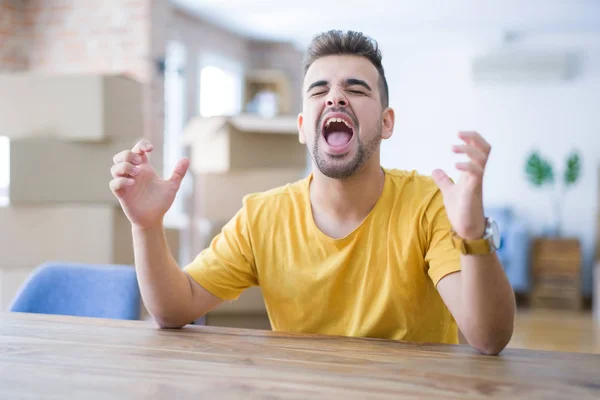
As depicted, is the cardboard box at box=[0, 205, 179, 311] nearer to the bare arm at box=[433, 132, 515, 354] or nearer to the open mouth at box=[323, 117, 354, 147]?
the open mouth at box=[323, 117, 354, 147]

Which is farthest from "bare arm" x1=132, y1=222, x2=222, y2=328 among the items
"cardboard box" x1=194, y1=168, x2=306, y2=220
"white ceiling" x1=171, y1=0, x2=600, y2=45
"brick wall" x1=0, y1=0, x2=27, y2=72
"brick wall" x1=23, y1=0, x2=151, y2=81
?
"white ceiling" x1=171, y1=0, x2=600, y2=45

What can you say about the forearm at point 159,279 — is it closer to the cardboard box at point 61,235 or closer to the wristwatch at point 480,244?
the wristwatch at point 480,244

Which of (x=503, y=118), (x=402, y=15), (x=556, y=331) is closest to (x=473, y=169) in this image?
(x=556, y=331)

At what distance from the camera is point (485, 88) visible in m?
6.22

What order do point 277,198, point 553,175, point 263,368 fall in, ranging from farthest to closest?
1. point 553,175
2. point 277,198
3. point 263,368

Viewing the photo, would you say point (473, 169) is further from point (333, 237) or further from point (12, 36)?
point (12, 36)

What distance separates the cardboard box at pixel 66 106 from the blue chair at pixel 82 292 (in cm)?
82

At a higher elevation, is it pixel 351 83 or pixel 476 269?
pixel 351 83

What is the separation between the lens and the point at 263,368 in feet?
2.92

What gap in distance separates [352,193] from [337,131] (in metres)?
0.14

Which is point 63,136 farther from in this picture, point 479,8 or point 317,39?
point 479,8

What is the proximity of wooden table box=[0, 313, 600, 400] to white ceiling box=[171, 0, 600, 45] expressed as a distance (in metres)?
4.42

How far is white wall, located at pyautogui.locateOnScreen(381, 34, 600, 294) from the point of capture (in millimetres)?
5914

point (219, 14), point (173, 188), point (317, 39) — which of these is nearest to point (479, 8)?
point (219, 14)
